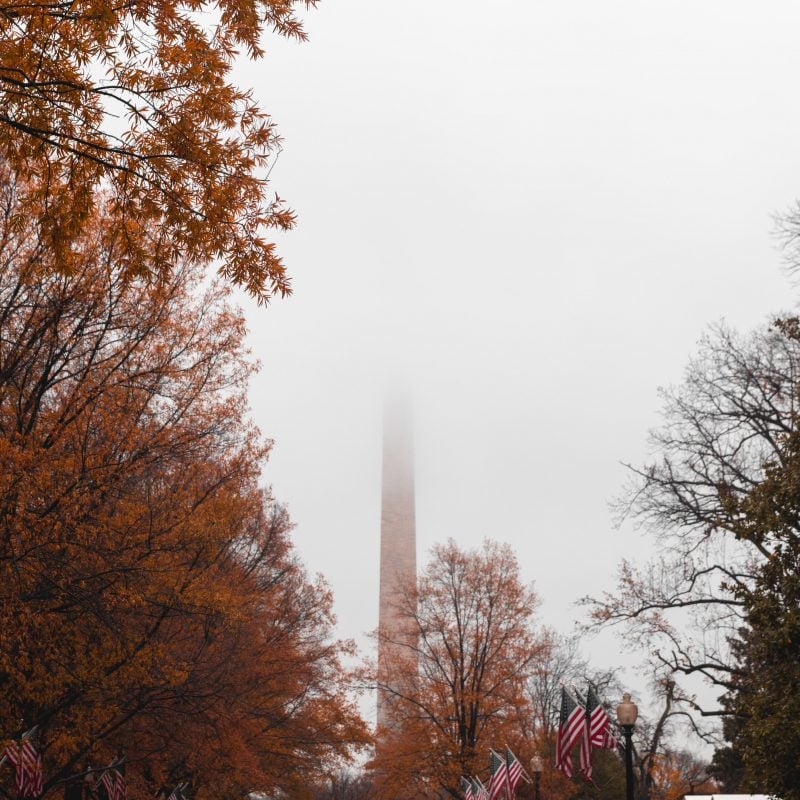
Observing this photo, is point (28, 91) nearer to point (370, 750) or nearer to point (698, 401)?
point (698, 401)

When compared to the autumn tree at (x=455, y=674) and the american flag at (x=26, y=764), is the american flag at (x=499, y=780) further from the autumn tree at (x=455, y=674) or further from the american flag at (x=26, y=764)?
the american flag at (x=26, y=764)

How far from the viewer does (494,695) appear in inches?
1313

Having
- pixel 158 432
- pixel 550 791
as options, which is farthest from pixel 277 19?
pixel 550 791

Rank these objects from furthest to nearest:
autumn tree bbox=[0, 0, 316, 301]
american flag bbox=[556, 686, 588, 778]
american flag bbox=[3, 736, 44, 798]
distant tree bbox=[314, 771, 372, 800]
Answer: distant tree bbox=[314, 771, 372, 800]
american flag bbox=[556, 686, 588, 778]
american flag bbox=[3, 736, 44, 798]
autumn tree bbox=[0, 0, 316, 301]

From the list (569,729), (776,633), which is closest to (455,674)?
(569,729)

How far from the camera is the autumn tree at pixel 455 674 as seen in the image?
32094 millimetres

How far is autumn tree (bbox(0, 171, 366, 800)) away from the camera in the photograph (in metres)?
12.4

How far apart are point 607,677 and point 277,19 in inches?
1698

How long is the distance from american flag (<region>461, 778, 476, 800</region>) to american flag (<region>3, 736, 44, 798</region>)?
16.3 metres

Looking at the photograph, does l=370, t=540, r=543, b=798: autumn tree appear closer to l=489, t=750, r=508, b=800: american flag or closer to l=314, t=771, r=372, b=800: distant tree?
l=489, t=750, r=508, b=800: american flag

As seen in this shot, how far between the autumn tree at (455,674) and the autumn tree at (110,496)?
13633mm

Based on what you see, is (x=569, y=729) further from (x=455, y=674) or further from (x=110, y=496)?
(x=455, y=674)

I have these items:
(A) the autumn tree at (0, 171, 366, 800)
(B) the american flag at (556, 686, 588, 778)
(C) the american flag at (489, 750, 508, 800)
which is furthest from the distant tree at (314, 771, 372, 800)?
(A) the autumn tree at (0, 171, 366, 800)

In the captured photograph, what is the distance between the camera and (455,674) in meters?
34.2
